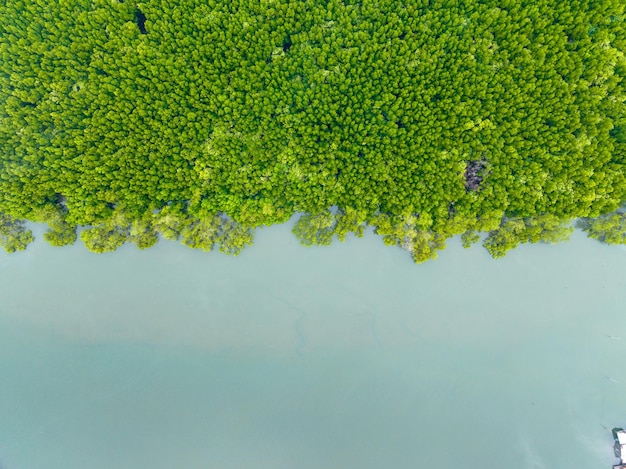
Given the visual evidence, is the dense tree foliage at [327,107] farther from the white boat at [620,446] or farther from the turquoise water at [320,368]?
the white boat at [620,446]

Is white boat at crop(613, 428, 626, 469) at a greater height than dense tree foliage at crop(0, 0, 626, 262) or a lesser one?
lesser

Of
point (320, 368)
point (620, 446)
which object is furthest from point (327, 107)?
point (620, 446)

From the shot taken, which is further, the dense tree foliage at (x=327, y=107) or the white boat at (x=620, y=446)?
the white boat at (x=620, y=446)

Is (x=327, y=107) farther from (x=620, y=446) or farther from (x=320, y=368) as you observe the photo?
(x=620, y=446)

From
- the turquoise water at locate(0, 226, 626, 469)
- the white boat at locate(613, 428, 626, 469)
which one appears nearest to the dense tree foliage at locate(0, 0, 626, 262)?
the turquoise water at locate(0, 226, 626, 469)

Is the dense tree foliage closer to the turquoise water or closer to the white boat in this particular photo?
the turquoise water

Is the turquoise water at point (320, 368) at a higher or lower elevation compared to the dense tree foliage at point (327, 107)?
lower

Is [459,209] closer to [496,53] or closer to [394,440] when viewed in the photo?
[496,53]

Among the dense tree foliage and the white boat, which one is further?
the white boat

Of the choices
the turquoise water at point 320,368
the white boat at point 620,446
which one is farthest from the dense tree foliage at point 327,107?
the white boat at point 620,446
